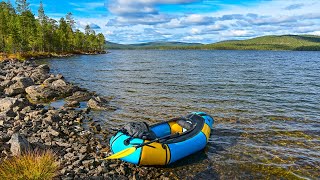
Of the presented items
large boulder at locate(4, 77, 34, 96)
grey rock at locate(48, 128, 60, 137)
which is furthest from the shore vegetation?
grey rock at locate(48, 128, 60, 137)

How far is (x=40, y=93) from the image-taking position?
22.5 m

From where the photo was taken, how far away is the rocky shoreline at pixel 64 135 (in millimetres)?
9531

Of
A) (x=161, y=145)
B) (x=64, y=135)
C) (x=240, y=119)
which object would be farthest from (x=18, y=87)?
(x=240, y=119)

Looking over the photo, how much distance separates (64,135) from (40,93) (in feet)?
34.7

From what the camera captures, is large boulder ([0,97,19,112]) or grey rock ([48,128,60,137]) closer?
grey rock ([48,128,60,137])

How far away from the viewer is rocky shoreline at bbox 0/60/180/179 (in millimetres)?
9531

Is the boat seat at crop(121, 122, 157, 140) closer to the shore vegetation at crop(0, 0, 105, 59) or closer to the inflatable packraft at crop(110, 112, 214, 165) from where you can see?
the inflatable packraft at crop(110, 112, 214, 165)

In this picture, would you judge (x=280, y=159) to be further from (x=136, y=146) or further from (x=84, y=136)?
(x=84, y=136)

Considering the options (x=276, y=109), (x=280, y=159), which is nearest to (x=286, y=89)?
(x=276, y=109)

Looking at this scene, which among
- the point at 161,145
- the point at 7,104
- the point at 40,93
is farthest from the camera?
the point at 40,93

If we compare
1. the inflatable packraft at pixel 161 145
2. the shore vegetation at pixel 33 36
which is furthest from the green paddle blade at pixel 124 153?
the shore vegetation at pixel 33 36

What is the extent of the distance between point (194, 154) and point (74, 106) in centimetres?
1163

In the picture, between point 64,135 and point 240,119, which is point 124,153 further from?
point 240,119

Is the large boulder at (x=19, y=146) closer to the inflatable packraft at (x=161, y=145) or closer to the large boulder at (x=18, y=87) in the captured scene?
the inflatable packraft at (x=161, y=145)
